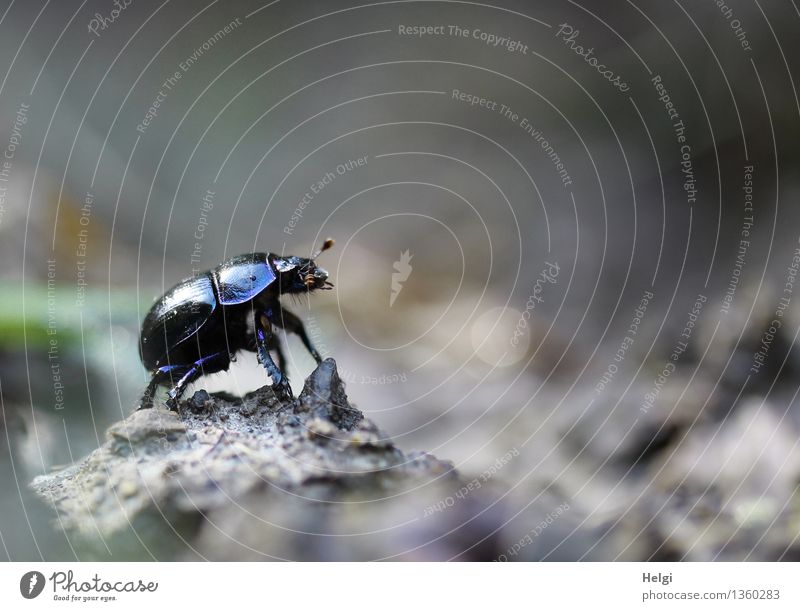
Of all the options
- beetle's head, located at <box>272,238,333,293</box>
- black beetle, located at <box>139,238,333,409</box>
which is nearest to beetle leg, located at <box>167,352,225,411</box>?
black beetle, located at <box>139,238,333,409</box>

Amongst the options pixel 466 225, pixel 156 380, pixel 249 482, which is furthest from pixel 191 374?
pixel 466 225

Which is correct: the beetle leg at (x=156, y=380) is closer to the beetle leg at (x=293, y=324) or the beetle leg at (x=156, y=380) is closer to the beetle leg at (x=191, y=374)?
the beetle leg at (x=191, y=374)

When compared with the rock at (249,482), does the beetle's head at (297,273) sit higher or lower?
higher

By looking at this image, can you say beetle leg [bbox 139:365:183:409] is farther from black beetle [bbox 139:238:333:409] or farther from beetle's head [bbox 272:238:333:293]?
beetle's head [bbox 272:238:333:293]

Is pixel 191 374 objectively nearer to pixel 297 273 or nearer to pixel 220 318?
pixel 220 318

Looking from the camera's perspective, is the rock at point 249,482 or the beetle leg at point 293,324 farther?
the beetle leg at point 293,324

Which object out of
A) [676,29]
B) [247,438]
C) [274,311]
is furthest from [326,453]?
[676,29]

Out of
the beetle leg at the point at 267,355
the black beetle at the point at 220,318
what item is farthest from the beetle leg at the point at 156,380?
the beetle leg at the point at 267,355
